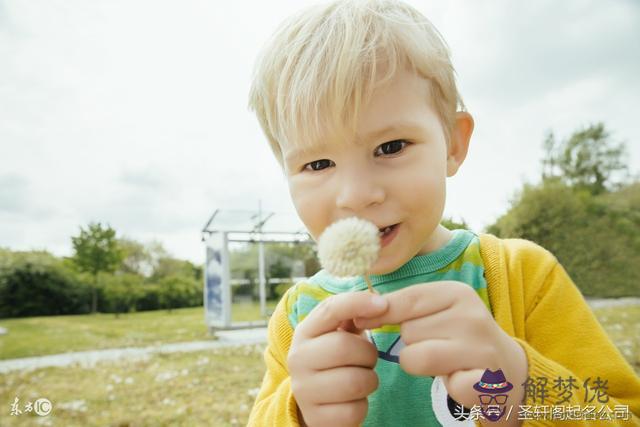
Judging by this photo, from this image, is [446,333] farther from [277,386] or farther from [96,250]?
[96,250]

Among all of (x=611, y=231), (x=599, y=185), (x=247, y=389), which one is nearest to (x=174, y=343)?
(x=247, y=389)

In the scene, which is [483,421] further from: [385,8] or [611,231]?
[611,231]

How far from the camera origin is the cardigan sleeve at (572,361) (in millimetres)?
799

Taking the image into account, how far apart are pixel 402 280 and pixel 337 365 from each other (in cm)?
43

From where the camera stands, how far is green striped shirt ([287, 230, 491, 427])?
1.04m

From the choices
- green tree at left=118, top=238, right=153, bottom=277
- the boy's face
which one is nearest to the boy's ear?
the boy's face

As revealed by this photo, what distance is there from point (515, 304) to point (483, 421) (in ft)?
1.10

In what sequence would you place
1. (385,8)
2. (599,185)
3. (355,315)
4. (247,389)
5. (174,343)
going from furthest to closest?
1. (599,185)
2. (174,343)
3. (247,389)
4. (385,8)
5. (355,315)

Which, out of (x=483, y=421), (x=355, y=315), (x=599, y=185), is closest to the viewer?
(x=355, y=315)

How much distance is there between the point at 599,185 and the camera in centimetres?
1616

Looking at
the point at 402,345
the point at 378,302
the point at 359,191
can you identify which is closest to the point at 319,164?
the point at 359,191

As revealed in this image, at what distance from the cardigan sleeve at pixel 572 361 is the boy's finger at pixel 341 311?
33cm

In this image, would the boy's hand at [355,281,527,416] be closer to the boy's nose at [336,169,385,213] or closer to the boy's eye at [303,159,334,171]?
the boy's nose at [336,169,385,213]

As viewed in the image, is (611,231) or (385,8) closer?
(385,8)
